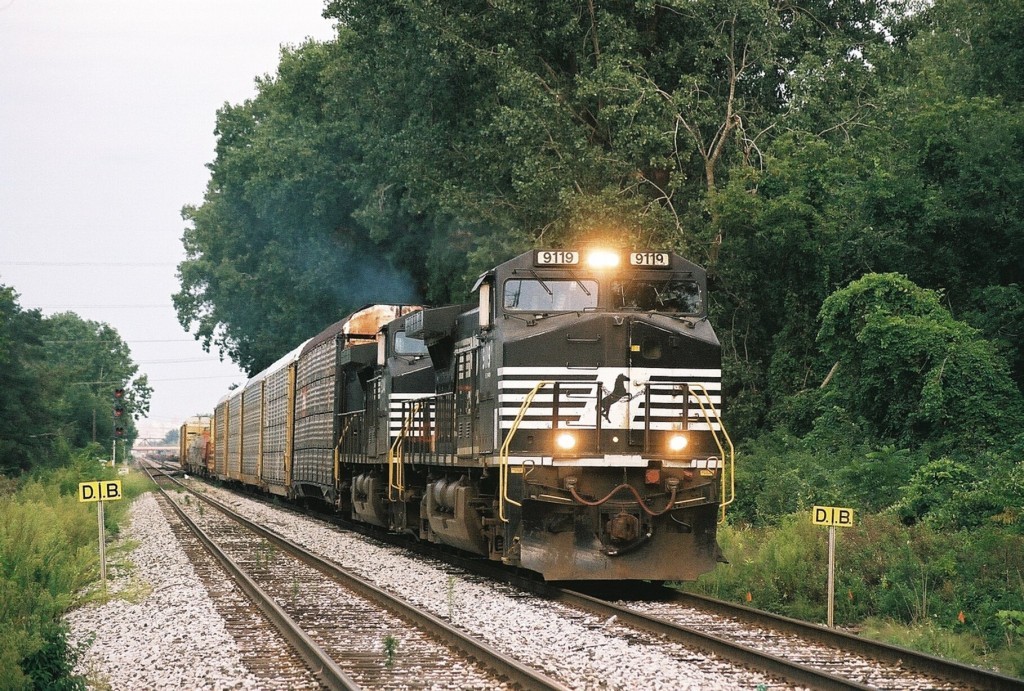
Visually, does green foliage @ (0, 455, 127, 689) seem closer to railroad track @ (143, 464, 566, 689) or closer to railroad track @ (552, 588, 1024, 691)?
railroad track @ (143, 464, 566, 689)

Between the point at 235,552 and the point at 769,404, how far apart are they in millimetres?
13388

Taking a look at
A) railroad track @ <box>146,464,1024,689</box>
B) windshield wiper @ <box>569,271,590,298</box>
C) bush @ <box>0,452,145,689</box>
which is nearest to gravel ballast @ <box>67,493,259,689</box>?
bush @ <box>0,452,145,689</box>

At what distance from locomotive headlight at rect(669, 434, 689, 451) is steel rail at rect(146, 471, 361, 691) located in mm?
4456

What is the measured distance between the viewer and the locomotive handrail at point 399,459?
58.9 feet

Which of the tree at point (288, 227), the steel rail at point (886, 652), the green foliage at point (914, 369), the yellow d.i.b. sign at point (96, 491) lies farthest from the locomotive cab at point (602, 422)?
the tree at point (288, 227)

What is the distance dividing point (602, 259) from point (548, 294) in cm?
73

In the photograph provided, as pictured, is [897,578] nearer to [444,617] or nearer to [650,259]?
[650,259]

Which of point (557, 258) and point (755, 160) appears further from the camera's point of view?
point (755, 160)

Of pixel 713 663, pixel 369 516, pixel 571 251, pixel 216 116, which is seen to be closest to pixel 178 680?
pixel 713 663

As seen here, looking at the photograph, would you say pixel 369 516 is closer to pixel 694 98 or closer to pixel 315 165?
pixel 694 98

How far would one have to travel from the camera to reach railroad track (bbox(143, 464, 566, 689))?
8547 mm

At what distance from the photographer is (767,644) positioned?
10.0 metres

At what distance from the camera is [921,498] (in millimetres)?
15758

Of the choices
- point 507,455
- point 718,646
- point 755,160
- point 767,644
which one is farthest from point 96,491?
point 755,160
